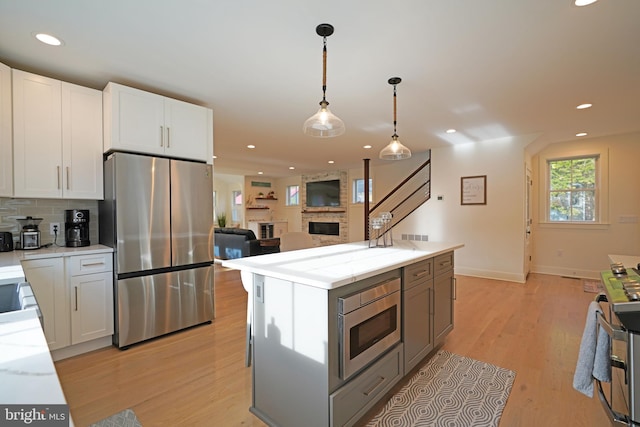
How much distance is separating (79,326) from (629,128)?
7.43 meters

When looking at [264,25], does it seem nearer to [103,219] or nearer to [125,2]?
[125,2]

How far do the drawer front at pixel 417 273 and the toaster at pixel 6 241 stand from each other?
3.32m

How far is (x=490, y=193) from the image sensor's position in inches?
206

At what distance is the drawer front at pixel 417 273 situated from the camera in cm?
208

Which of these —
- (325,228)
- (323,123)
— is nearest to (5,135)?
(323,123)

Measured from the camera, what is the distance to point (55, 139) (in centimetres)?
257

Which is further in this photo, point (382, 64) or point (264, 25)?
point (382, 64)

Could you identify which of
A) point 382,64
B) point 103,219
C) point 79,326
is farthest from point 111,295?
point 382,64

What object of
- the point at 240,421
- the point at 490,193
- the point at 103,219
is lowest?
the point at 240,421

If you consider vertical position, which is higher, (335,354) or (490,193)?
(490,193)

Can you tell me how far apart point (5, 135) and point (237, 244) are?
13.6 ft

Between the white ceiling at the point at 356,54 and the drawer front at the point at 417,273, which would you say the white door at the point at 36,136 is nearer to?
the white ceiling at the point at 356,54

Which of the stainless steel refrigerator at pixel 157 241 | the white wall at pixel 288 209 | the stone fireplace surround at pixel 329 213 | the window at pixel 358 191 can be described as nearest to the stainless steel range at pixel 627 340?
the stainless steel refrigerator at pixel 157 241

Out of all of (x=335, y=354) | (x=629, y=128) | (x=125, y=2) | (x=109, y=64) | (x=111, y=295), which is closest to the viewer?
(x=335, y=354)
